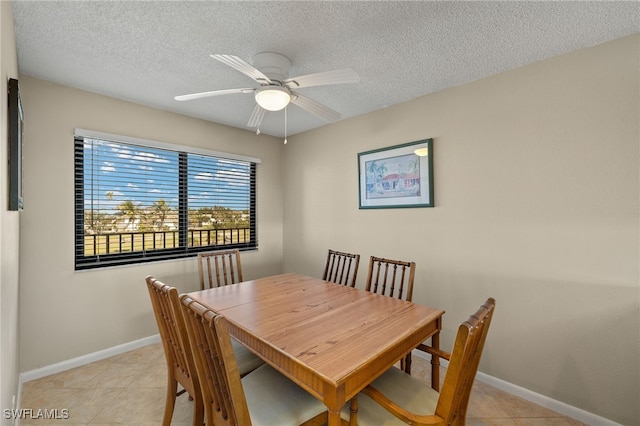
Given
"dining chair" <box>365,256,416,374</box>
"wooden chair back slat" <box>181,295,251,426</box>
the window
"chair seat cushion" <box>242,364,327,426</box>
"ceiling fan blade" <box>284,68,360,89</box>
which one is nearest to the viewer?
"wooden chair back slat" <box>181,295,251,426</box>

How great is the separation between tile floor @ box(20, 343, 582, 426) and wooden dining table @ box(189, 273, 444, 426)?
0.75 meters

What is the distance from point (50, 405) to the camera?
197cm

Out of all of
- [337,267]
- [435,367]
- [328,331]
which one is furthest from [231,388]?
[337,267]

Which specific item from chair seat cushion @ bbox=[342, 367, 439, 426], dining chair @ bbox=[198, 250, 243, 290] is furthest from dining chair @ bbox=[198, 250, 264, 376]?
chair seat cushion @ bbox=[342, 367, 439, 426]

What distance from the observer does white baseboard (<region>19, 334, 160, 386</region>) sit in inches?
88.7

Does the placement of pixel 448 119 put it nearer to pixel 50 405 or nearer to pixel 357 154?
pixel 357 154

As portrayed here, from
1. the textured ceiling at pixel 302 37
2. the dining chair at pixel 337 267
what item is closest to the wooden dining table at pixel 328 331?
the dining chair at pixel 337 267

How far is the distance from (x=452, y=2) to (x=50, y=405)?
3571 millimetres

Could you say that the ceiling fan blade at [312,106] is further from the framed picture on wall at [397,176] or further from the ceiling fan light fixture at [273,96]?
the framed picture on wall at [397,176]

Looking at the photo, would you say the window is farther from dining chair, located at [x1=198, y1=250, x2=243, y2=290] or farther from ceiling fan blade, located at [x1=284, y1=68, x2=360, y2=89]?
ceiling fan blade, located at [x1=284, y1=68, x2=360, y2=89]

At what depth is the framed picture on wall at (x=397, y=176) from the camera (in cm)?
266

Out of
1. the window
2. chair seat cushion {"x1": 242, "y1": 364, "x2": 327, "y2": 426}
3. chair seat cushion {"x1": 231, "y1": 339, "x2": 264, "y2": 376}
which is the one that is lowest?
chair seat cushion {"x1": 231, "y1": 339, "x2": 264, "y2": 376}

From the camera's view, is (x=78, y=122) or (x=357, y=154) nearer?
(x=78, y=122)

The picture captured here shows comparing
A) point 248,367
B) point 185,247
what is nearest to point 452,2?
point 248,367
